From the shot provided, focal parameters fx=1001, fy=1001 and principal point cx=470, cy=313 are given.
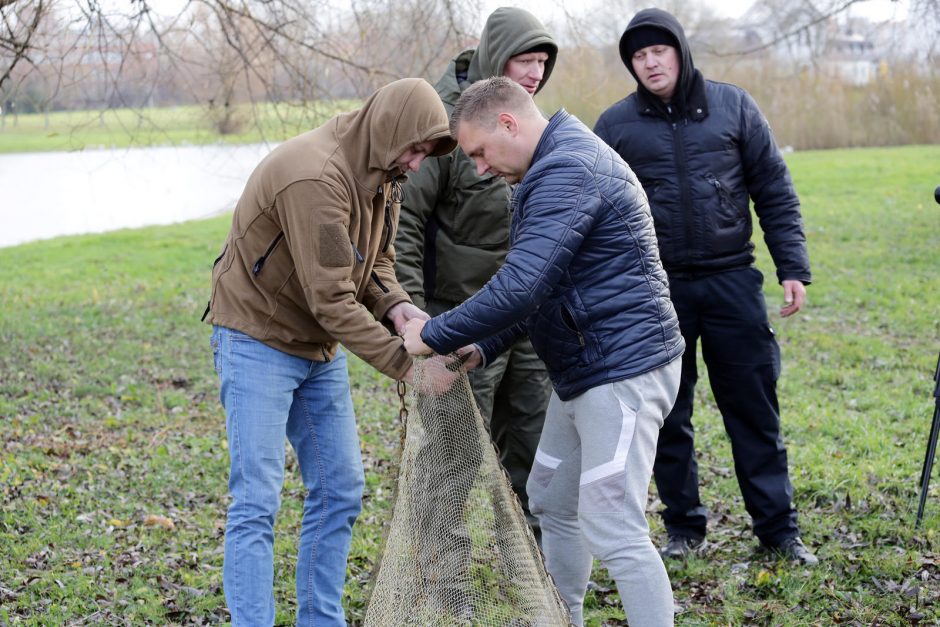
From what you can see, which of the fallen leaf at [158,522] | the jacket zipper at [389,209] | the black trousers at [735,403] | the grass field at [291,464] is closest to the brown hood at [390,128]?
the jacket zipper at [389,209]

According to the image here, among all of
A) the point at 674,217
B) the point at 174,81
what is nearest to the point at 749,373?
the point at 674,217

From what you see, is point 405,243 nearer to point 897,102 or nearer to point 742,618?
point 742,618

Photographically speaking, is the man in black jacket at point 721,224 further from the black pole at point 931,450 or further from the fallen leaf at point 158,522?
the fallen leaf at point 158,522

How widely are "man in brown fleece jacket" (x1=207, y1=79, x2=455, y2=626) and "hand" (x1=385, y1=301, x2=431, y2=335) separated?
268 mm

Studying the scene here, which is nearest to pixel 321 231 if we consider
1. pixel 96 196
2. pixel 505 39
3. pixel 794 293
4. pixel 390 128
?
pixel 390 128

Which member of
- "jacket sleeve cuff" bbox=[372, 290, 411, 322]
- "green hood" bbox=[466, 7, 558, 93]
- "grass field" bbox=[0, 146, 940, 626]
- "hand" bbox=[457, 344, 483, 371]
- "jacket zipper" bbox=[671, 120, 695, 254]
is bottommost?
"grass field" bbox=[0, 146, 940, 626]

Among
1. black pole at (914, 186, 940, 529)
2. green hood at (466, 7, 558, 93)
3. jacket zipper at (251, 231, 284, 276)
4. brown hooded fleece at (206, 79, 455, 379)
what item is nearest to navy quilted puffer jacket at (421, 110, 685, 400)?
brown hooded fleece at (206, 79, 455, 379)

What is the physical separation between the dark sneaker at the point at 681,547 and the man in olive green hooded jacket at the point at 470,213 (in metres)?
1.10

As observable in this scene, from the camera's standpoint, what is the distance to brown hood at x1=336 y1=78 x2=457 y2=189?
3328mm

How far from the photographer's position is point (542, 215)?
3.05 m

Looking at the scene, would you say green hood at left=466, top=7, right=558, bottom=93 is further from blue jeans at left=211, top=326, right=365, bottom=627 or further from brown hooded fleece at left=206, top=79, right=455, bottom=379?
blue jeans at left=211, top=326, right=365, bottom=627

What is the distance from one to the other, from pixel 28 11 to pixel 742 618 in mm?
6969

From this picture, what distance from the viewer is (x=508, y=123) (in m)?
3.19

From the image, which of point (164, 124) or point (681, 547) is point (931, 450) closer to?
point (681, 547)
